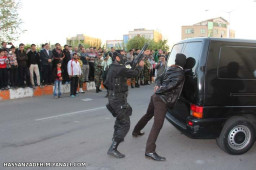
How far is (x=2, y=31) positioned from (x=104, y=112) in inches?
625

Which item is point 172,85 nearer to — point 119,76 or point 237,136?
point 119,76

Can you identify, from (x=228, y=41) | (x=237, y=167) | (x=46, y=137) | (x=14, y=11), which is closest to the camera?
(x=237, y=167)

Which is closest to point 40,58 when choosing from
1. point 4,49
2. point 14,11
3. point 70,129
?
point 4,49

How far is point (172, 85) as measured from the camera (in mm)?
3990

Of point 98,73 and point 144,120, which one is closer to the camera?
point 144,120

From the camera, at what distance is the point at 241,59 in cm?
416

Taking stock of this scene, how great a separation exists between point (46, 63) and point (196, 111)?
852 cm

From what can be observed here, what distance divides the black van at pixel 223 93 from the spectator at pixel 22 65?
8.09 meters

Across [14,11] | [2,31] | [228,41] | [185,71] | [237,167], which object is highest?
[14,11]

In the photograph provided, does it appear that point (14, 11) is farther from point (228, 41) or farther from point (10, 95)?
point (228, 41)

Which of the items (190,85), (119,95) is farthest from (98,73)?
(190,85)

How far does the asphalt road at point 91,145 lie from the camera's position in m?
3.97

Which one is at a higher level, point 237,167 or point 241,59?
point 241,59

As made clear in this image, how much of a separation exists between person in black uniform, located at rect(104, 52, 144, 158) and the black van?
3.28ft
